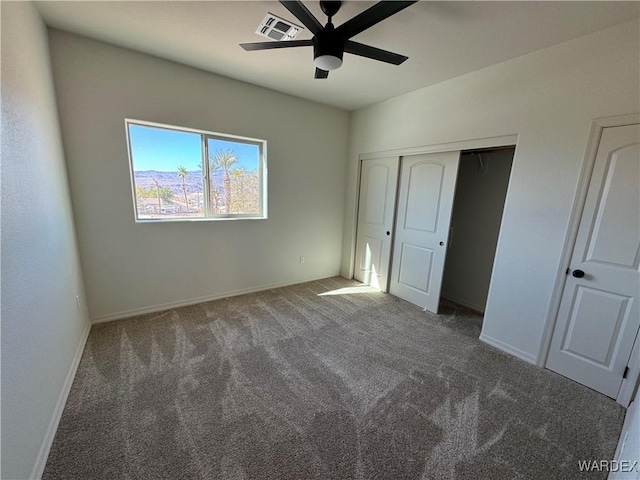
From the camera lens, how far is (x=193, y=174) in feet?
9.95

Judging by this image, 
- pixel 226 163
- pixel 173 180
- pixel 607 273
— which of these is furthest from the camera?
pixel 226 163

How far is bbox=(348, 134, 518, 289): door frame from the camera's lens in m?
2.43

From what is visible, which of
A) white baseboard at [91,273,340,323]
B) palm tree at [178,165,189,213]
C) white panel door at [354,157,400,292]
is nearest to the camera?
white baseboard at [91,273,340,323]

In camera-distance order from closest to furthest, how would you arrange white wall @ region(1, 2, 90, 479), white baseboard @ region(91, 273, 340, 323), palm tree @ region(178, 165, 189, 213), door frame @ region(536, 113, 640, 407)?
1. white wall @ region(1, 2, 90, 479)
2. door frame @ region(536, 113, 640, 407)
3. white baseboard @ region(91, 273, 340, 323)
4. palm tree @ region(178, 165, 189, 213)

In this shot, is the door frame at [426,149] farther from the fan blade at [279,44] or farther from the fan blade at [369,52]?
the fan blade at [279,44]

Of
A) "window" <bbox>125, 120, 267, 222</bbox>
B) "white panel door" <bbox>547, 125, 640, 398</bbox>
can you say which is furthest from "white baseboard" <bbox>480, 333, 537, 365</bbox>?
"window" <bbox>125, 120, 267, 222</bbox>

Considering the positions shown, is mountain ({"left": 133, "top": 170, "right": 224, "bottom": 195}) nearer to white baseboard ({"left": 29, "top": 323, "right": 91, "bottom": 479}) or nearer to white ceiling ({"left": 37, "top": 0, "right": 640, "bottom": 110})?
white ceiling ({"left": 37, "top": 0, "right": 640, "bottom": 110})

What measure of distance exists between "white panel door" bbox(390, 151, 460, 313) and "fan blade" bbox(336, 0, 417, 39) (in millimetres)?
1860

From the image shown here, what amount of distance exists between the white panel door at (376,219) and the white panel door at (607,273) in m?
1.93

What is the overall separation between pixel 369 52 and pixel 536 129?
160 cm

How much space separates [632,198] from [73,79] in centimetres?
454

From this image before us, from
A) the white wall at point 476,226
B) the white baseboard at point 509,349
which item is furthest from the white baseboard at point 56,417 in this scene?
the white wall at point 476,226

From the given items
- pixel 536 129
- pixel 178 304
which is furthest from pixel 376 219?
pixel 178 304

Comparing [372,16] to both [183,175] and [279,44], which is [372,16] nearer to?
[279,44]
